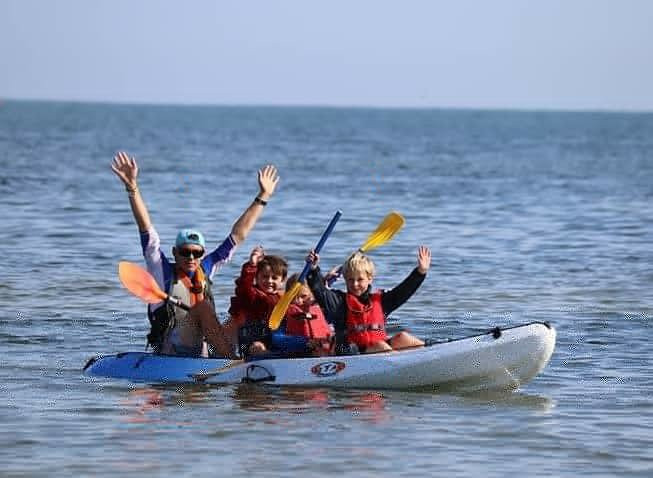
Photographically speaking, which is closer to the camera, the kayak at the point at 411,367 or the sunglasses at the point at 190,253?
the kayak at the point at 411,367

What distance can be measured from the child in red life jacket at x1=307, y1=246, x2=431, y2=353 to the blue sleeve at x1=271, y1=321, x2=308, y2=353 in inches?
10.3

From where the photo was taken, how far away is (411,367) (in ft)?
34.3

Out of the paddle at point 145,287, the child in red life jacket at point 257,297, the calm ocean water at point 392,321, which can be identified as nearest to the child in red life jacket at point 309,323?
the child in red life jacket at point 257,297

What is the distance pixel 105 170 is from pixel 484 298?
86.7ft

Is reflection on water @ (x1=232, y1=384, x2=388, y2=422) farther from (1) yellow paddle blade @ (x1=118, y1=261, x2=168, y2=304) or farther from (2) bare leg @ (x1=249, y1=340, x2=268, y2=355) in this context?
(1) yellow paddle blade @ (x1=118, y1=261, x2=168, y2=304)

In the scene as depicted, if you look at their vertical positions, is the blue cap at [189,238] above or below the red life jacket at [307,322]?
above

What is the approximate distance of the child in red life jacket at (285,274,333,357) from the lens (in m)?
10.7

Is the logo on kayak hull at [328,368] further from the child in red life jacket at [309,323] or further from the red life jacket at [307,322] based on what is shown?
the red life jacket at [307,322]

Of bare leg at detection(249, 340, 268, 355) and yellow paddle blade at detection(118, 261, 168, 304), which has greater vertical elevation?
yellow paddle blade at detection(118, 261, 168, 304)

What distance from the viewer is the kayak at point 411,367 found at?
10.4 meters

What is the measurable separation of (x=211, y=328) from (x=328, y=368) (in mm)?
866

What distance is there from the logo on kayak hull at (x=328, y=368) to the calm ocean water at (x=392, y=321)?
0.47 ft

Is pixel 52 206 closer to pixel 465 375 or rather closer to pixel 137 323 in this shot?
pixel 137 323

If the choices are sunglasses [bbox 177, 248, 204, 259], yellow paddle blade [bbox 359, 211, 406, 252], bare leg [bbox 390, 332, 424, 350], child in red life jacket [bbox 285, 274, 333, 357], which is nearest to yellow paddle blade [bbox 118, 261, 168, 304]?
sunglasses [bbox 177, 248, 204, 259]
